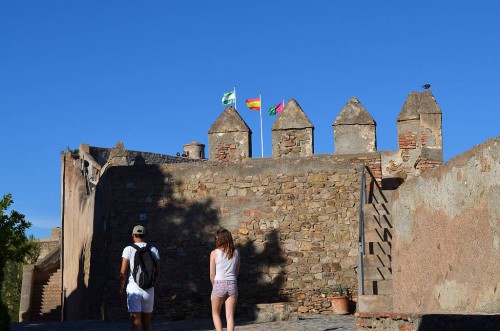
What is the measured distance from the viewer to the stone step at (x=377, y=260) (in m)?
12.2

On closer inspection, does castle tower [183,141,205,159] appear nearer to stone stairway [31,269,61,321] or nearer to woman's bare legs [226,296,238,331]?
stone stairway [31,269,61,321]

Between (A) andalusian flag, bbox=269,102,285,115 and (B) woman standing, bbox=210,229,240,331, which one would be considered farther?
(A) andalusian flag, bbox=269,102,285,115

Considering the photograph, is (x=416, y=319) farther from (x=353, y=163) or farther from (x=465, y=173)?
(x=353, y=163)

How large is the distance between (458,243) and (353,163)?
25.7ft

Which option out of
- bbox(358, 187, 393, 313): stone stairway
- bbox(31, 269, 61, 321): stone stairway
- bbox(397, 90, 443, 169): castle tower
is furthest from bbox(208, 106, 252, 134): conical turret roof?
bbox(31, 269, 61, 321): stone stairway

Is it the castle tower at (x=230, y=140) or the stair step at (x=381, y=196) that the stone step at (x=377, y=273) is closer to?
the stair step at (x=381, y=196)

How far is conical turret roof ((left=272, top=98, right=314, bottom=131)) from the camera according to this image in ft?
57.5

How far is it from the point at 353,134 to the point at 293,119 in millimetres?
1247

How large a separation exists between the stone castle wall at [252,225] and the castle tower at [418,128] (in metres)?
0.86

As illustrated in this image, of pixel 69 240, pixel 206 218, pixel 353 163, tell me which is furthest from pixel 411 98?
pixel 69 240

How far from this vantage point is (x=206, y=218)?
56.4 ft

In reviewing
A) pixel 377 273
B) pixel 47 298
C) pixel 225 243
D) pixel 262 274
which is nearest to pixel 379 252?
pixel 377 273

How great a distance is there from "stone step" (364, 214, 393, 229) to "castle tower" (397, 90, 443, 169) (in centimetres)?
495

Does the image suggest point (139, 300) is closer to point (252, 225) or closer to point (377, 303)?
point (377, 303)
